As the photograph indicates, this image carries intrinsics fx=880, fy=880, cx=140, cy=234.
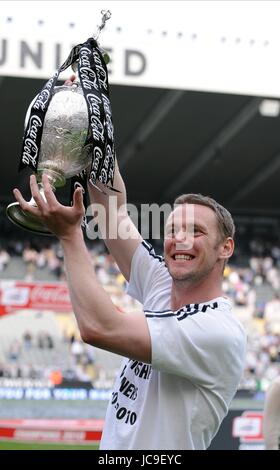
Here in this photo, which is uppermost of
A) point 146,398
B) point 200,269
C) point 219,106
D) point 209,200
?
point 219,106

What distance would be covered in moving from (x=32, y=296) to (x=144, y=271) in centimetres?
1637

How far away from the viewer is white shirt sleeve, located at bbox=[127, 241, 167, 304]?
3.27 m

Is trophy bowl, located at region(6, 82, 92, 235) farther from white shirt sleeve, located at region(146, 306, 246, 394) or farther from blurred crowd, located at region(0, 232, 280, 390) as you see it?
blurred crowd, located at region(0, 232, 280, 390)

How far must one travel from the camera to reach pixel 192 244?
112 inches

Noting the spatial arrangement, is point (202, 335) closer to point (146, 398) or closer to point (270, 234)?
point (146, 398)

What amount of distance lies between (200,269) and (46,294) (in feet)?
55.5

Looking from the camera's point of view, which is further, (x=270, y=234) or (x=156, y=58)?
(x=270, y=234)

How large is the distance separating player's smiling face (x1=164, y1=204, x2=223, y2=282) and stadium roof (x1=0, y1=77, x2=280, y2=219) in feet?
59.3

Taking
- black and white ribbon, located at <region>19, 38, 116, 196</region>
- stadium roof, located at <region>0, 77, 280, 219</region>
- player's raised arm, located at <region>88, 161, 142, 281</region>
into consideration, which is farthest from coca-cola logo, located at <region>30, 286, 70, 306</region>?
black and white ribbon, located at <region>19, 38, 116, 196</region>

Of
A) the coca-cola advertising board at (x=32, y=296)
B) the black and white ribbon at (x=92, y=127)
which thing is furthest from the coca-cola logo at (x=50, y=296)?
the black and white ribbon at (x=92, y=127)

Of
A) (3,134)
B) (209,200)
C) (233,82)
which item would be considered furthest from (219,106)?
(209,200)

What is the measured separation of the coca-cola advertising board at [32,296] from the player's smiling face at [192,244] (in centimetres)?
1616

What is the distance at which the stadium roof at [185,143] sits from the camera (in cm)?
2181

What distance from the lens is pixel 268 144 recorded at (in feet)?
81.5
